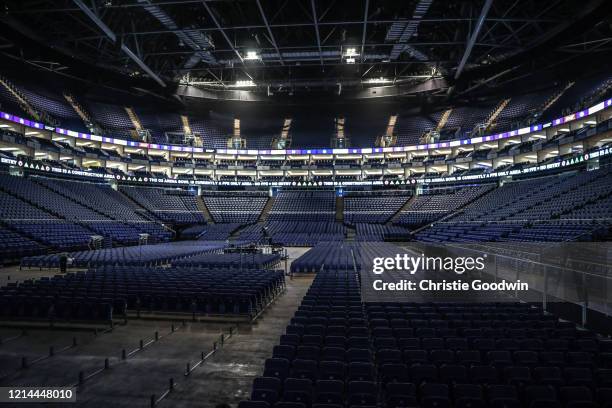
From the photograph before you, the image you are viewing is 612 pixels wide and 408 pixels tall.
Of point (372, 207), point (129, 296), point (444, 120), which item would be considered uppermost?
point (444, 120)

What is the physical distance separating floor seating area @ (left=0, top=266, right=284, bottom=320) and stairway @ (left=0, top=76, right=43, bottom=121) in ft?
113

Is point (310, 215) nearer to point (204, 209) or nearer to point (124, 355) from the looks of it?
point (204, 209)

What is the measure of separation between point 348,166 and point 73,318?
142ft

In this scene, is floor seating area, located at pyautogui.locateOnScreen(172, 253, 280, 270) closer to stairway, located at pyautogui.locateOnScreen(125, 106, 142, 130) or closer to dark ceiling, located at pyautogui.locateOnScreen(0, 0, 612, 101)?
dark ceiling, located at pyautogui.locateOnScreen(0, 0, 612, 101)

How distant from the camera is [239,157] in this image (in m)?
49.9

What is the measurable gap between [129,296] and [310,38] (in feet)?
92.5

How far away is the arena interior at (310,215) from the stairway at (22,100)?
31 cm

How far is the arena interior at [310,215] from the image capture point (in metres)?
5.82

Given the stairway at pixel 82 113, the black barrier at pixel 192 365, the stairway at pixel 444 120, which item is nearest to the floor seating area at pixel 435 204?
the stairway at pixel 444 120

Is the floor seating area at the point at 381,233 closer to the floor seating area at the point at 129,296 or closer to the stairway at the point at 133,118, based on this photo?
the floor seating area at the point at 129,296

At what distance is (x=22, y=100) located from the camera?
119 ft

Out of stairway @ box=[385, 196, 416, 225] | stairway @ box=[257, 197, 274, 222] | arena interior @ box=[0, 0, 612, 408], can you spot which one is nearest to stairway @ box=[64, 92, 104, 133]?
arena interior @ box=[0, 0, 612, 408]

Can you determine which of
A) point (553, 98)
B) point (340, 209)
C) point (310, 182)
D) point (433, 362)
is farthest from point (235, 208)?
point (433, 362)

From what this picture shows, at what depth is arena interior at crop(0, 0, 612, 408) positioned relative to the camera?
5816 mm
